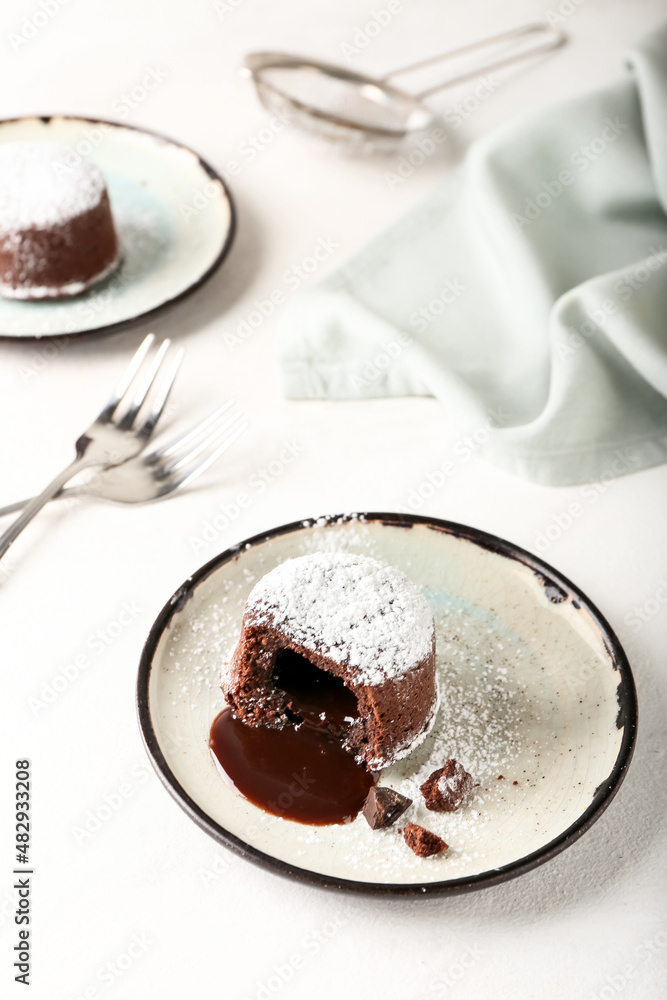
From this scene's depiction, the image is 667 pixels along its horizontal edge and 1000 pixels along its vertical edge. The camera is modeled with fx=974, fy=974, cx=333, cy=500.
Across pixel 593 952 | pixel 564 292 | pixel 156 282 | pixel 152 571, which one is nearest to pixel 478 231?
pixel 564 292

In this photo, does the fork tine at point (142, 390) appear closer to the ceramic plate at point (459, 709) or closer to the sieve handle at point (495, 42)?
the ceramic plate at point (459, 709)

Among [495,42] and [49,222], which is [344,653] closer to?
[49,222]

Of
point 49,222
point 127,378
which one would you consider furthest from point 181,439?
point 49,222

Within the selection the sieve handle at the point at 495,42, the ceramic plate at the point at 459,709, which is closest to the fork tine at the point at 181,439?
the ceramic plate at the point at 459,709

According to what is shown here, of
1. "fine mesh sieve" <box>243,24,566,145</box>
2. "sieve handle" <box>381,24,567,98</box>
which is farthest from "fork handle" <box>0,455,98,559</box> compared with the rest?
"sieve handle" <box>381,24,567,98</box>

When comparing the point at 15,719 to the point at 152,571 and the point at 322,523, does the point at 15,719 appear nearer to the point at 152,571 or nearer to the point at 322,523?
the point at 152,571

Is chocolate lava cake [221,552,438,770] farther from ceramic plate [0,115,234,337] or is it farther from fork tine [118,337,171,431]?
ceramic plate [0,115,234,337]
